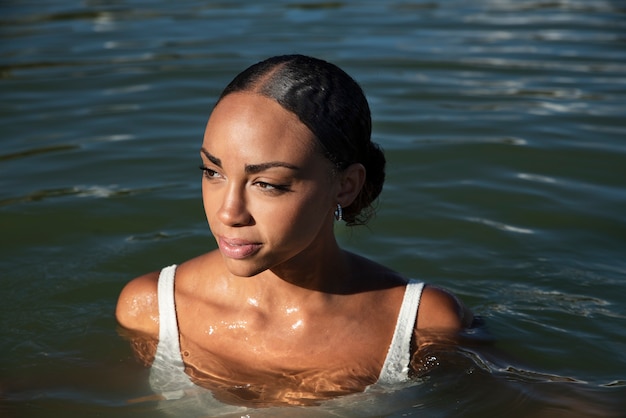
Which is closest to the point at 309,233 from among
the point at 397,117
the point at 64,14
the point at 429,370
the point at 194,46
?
the point at 429,370

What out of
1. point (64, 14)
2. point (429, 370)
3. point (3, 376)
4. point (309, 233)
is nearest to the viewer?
point (309, 233)

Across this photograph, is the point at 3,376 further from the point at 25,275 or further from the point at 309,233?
the point at 309,233

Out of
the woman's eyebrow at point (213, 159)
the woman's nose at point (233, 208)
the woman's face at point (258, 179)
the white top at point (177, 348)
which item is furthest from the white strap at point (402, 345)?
the woman's eyebrow at point (213, 159)

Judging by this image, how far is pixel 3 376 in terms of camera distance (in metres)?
4.25

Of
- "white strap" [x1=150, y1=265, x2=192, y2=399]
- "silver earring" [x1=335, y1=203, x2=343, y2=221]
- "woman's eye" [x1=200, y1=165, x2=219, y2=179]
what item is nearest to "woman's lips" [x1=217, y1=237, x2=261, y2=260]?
"woman's eye" [x1=200, y1=165, x2=219, y2=179]

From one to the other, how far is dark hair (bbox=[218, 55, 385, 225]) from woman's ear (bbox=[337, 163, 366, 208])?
0.10 ft

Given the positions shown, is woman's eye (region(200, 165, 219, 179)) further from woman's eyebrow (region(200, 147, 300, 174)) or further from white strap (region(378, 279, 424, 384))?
white strap (region(378, 279, 424, 384))

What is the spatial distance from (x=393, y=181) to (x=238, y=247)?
298 cm

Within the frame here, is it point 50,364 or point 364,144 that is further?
point 50,364

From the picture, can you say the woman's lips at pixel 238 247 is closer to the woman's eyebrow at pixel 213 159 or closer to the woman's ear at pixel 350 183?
the woman's eyebrow at pixel 213 159

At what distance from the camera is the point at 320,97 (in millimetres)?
3441

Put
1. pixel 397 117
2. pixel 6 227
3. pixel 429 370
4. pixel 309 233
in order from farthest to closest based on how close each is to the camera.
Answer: pixel 397 117
pixel 6 227
pixel 429 370
pixel 309 233

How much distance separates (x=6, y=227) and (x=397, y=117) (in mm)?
3003

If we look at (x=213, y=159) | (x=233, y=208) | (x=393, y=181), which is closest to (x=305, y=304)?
(x=233, y=208)
